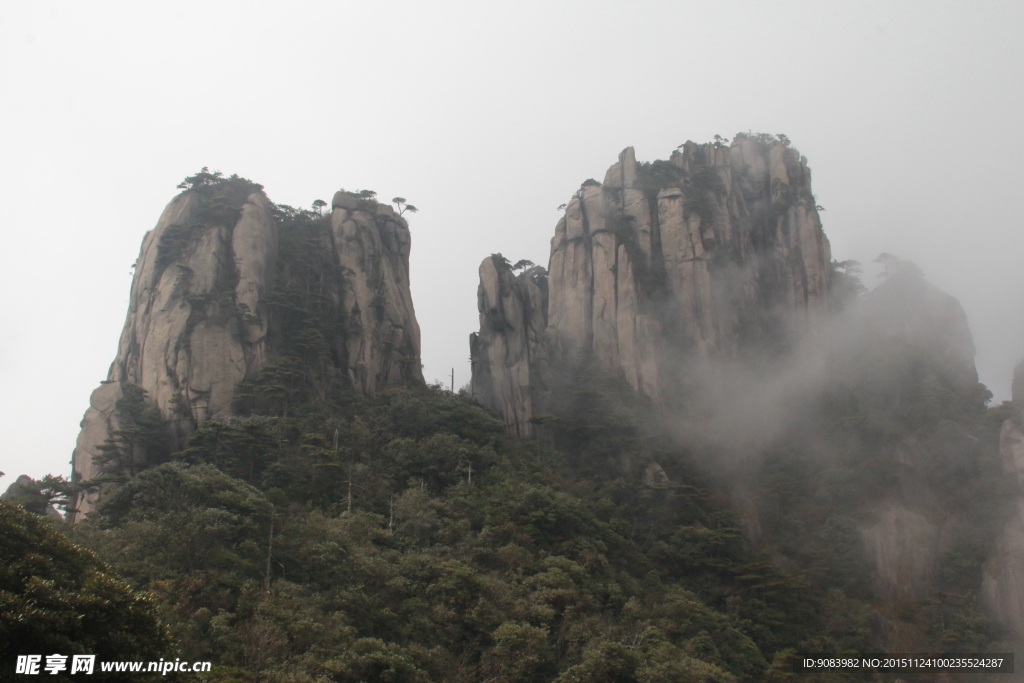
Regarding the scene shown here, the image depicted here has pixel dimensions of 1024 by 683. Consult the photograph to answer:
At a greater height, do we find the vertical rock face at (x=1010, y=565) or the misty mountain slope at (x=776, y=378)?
the misty mountain slope at (x=776, y=378)

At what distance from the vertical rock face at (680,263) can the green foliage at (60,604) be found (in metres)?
32.3

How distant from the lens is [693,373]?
4797cm

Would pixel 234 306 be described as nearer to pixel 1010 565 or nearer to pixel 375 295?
pixel 375 295

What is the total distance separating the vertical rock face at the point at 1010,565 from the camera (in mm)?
33531

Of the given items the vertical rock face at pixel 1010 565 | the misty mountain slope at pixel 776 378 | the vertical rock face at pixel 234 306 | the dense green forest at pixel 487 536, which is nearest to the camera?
the dense green forest at pixel 487 536

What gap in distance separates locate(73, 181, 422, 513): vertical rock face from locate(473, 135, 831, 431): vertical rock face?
6490 mm

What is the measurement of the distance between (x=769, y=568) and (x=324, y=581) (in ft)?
63.2

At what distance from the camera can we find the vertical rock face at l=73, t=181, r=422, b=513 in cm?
3494

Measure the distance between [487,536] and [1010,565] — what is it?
25.1m

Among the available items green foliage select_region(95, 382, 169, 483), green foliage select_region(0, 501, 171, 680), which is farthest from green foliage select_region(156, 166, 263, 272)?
green foliage select_region(0, 501, 171, 680)

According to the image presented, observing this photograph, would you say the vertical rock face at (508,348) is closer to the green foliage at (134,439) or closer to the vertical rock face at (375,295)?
the vertical rock face at (375,295)

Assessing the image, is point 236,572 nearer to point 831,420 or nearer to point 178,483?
point 178,483

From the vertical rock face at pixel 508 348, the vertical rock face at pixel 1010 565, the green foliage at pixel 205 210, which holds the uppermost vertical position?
Result: the green foliage at pixel 205 210

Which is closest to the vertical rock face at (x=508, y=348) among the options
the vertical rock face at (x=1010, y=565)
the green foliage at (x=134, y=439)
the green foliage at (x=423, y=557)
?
the green foliage at (x=423, y=557)
